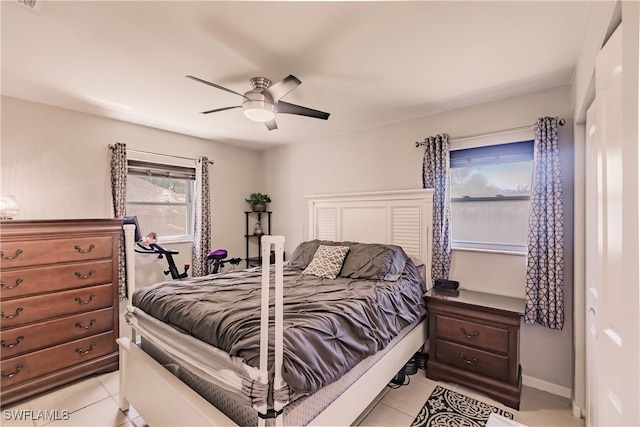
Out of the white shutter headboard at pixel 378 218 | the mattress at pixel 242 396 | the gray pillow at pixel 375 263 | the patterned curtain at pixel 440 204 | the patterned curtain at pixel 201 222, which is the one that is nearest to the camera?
the mattress at pixel 242 396

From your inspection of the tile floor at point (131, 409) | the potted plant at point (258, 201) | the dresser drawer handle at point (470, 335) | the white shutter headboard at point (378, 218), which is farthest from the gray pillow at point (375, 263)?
the potted plant at point (258, 201)

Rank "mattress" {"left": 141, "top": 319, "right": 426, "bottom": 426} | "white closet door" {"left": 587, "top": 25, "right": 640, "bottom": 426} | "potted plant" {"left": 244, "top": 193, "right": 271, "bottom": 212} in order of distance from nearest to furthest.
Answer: "white closet door" {"left": 587, "top": 25, "right": 640, "bottom": 426}
"mattress" {"left": 141, "top": 319, "right": 426, "bottom": 426}
"potted plant" {"left": 244, "top": 193, "right": 271, "bottom": 212}

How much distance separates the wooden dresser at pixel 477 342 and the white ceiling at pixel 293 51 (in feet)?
6.16

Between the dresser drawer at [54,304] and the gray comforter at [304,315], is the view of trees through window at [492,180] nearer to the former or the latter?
the gray comforter at [304,315]

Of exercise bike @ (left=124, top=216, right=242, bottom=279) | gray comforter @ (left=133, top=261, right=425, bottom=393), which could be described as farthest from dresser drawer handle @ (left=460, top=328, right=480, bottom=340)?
exercise bike @ (left=124, top=216, right=242, bottom=279)

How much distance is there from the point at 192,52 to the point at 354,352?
2243 mm

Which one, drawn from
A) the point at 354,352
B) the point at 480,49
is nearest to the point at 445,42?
the point at 480,49

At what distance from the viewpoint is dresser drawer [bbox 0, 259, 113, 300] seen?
7.48 ft

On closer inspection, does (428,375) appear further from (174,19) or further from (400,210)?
(174,19)

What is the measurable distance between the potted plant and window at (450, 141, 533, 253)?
111 inches

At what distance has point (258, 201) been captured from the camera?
465cm

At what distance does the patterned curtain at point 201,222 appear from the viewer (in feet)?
12.9

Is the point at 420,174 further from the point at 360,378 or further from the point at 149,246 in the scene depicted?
the point at 149,246

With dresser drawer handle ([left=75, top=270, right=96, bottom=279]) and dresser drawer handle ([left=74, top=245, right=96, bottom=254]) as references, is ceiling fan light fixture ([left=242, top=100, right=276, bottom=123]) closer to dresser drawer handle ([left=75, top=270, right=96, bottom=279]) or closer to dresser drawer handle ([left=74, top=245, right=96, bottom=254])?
dresser drawer handle ([left=74, top=245, right=96, bottom=254])
